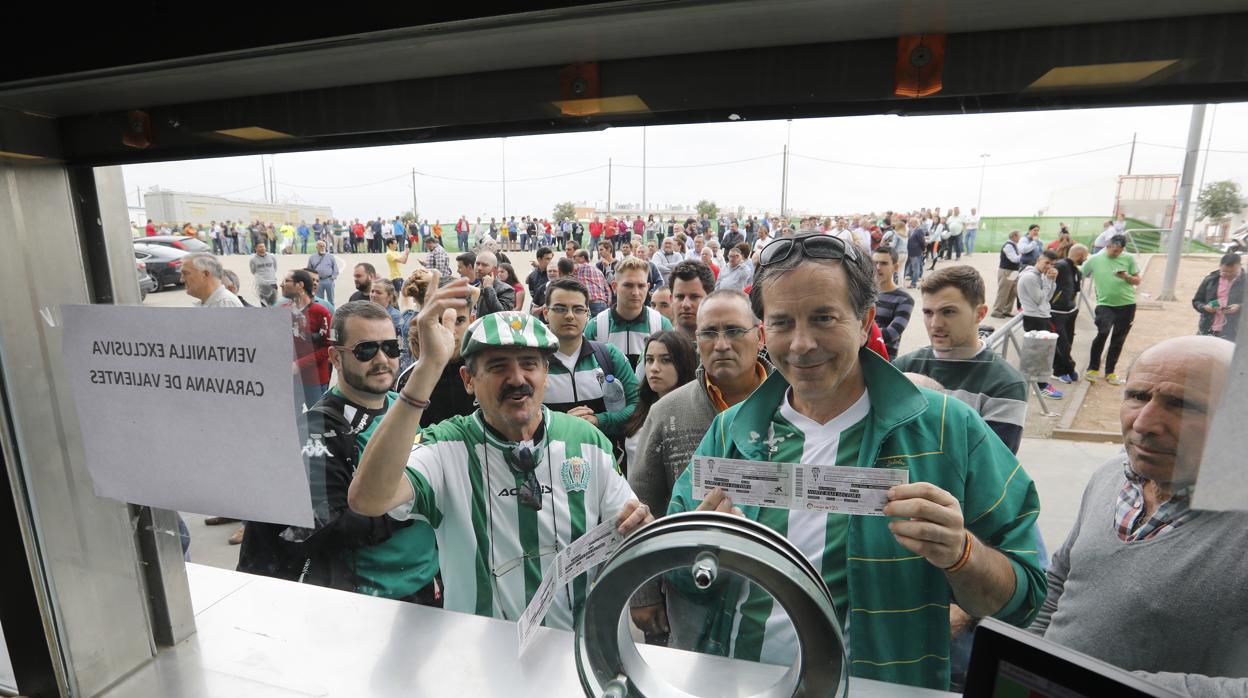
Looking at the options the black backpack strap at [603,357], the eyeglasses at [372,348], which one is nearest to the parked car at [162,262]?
the eyeglasses at [372,348]

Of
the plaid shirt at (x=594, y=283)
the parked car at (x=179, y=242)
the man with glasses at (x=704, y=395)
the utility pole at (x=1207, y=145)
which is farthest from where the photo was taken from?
the plaid shirt at (x=594, y=283)

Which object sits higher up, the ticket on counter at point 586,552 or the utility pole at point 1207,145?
the utility pole at point 1207,145

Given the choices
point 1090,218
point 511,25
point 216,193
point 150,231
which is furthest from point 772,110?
point 150,231

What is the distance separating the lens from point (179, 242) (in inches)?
37.2

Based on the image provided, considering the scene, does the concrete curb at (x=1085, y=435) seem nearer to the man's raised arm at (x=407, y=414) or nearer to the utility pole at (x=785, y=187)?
the utility pole at (x=785, y=187)

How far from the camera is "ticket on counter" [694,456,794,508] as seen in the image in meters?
0.72

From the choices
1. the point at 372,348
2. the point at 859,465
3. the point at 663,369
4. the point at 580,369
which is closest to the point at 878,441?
the point at 859,465

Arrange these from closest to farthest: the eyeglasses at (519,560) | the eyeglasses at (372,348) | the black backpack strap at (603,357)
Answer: the eyeglasses at (372,348) → the eyeglasses at (519,560) → the black backpack strap at (603,357)

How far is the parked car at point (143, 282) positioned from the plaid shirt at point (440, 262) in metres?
0.45

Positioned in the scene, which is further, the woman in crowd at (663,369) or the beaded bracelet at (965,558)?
the woman in crowd at (663,369)

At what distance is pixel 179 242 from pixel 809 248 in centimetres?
96

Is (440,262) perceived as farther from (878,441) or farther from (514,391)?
(878,441)

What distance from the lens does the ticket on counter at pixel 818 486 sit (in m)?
0.69

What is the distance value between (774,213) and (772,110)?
312mm
